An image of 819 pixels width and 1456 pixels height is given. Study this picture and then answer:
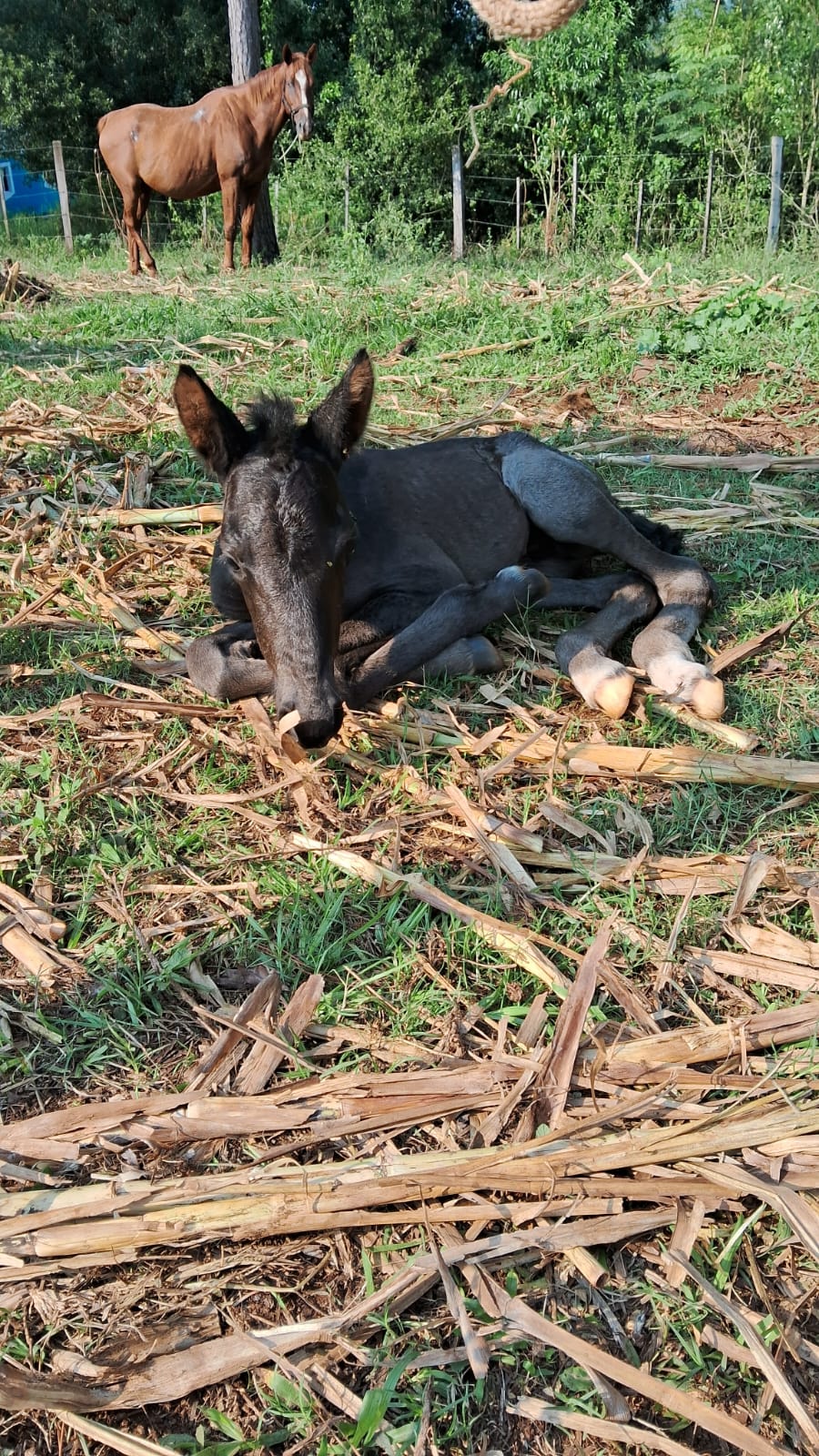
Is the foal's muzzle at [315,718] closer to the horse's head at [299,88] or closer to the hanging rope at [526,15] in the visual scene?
the hanging rope at [526,15]

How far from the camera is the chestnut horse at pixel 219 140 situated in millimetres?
16531

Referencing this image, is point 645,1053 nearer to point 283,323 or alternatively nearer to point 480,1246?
point 480,1246

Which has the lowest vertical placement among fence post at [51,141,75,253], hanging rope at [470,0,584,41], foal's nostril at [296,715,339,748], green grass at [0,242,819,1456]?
green grass at [0,242,819,1456]

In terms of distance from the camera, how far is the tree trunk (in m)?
17.9

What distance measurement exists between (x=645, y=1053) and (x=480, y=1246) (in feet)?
2.29

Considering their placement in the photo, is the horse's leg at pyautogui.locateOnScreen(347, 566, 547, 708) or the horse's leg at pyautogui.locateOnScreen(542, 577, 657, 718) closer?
the horse's leg at pyautogui.locateOnScreen(542, 577, 657, 718)

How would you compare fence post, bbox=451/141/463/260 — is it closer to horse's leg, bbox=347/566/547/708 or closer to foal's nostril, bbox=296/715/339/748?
horse's leg, bbox=347/566/547/708

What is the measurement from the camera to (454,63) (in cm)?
3058

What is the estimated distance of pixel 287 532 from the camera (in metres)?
3.84

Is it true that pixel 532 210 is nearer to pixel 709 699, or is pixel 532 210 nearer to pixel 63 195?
pixel 63 195

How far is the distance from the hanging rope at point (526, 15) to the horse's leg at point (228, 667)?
263 cm

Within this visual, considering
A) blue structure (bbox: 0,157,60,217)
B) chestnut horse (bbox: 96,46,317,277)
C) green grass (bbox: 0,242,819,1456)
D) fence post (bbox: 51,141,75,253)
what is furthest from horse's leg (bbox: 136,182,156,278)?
blue structure (bbox: 0,157,60,217)

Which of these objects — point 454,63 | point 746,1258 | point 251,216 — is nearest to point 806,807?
point 746,1258

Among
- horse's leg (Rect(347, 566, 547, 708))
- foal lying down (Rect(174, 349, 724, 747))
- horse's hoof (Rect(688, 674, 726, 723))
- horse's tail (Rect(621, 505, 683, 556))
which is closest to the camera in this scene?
foal lying down (Rect(174, 349, 724, 747))
